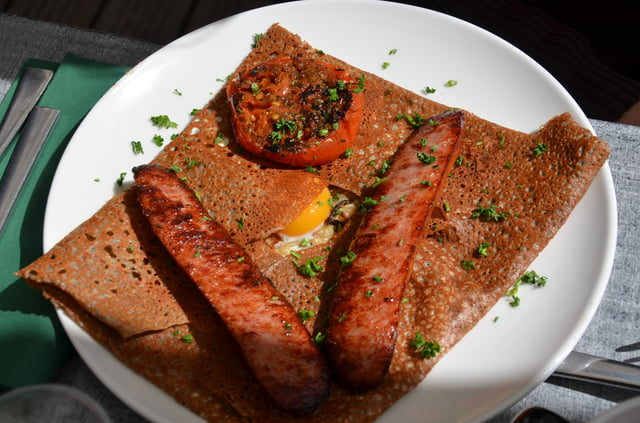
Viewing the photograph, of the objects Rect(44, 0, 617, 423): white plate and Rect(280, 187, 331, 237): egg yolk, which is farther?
Rect(280, 187, 331, 237): egg yolk

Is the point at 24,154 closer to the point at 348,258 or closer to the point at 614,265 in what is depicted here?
the point at 348,258

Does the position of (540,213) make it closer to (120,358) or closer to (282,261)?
(282,261)

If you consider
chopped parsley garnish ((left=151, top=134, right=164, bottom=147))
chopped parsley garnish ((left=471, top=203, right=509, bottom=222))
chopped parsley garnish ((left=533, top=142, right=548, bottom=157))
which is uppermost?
chopped parsley garnish ((left=533, top=142, right=548, bottom=157))

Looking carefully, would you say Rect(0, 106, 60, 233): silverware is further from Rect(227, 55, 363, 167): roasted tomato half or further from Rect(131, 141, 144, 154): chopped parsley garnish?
Rect(227, 55, 363, 167): roasted tomato half

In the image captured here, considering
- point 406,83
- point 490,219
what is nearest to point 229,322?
point 490,219

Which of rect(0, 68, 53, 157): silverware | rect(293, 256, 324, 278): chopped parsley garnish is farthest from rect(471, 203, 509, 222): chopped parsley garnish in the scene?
rect(0, 68, 53, 157): silverware

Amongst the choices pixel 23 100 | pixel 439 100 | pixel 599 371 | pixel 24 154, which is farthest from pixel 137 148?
pixel 599 371
